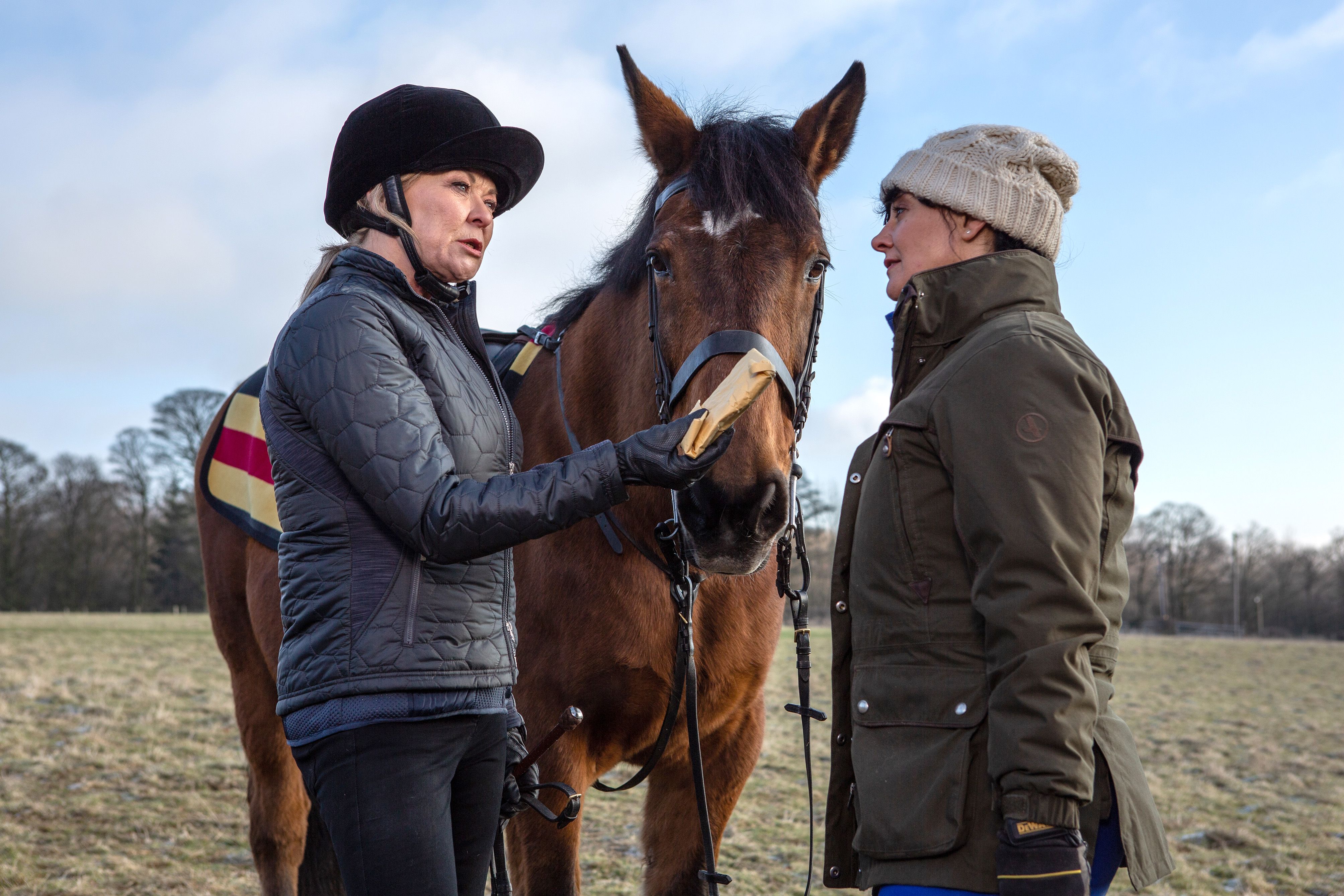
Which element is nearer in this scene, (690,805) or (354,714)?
(354,714)

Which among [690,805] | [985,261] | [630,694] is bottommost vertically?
[690,805]

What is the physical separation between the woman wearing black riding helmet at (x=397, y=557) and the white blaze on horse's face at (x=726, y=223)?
2.90 feet

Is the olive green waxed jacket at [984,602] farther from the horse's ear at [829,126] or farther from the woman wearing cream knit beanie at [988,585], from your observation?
the horse's ear at [829,126]

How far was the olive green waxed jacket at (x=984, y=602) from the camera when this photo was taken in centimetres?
136

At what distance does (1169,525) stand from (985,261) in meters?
64.5

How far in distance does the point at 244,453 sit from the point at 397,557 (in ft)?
10.5

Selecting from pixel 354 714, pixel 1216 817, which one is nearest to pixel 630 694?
pixel 354 714

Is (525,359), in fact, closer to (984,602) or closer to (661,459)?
(661,459)

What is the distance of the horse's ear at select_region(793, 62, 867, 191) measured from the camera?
104 inches

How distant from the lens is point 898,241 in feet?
6.15

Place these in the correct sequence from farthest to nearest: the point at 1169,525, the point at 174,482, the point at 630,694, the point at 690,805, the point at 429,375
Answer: the point at 1169,525
the point at 174,482
the point at 690,805
the point at 630,694
the point at 429,375

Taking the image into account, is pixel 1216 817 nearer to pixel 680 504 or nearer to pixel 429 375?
pixel 680 504

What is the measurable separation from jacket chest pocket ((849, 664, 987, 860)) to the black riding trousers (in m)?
0.73

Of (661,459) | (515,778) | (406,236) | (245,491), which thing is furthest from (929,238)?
(245,491)
